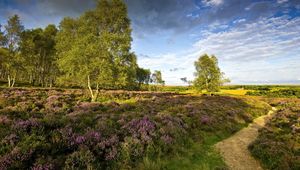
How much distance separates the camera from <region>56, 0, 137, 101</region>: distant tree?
2427 centimetres

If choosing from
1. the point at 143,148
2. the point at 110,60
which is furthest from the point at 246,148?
the point at 110,60

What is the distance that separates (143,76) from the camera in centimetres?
12431

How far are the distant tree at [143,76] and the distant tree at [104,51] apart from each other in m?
87.6

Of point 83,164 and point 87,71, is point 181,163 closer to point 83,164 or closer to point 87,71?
point 83,164

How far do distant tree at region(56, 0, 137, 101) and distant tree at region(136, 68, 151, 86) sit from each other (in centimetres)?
8765

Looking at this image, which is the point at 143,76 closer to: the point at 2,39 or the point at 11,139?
the point at 2,39

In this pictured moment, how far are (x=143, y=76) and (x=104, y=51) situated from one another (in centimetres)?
10008

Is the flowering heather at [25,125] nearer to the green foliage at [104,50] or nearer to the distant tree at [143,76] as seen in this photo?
the green foliage at [104,50]

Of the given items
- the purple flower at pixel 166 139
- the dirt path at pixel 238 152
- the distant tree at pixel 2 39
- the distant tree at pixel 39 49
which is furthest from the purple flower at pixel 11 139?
the distant tree at pixel 2 39

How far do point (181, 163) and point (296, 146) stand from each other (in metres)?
7.68

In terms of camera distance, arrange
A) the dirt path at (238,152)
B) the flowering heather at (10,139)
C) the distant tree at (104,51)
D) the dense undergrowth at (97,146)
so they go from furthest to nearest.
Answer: the distant tree at (104,51) < the dirt path at (238,152) < the flowering heather at (10,139) < the dense undergrowth at (97,146)

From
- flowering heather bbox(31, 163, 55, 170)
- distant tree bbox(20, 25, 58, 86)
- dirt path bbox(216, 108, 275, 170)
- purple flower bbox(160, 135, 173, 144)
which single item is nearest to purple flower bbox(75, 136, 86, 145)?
flowering heather bbox(31, 163, 55, 170)

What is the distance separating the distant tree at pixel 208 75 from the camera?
170ft

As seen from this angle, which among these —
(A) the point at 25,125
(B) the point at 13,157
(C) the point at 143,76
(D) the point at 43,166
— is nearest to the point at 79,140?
(D) the point at 43,166
